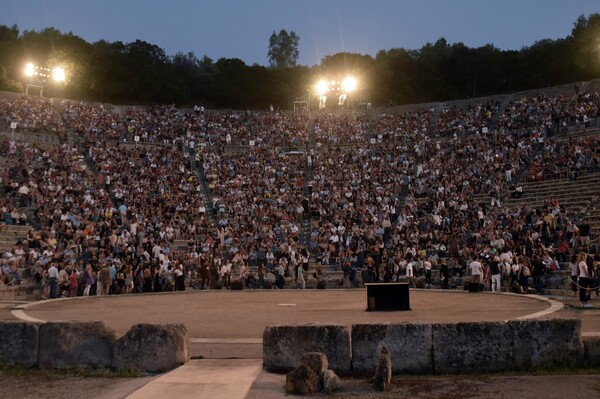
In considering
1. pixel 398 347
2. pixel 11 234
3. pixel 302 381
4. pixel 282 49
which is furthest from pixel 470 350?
pixel 282 49

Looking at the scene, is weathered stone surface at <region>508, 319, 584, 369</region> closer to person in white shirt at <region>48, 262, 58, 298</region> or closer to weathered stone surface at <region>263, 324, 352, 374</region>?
weathered stone surface at <region>263, 324, 352, 374</region>

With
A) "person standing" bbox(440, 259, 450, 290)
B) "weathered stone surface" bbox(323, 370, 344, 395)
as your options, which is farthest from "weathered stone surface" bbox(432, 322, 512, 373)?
"person standing" bbox(440, 259, 450, 290)

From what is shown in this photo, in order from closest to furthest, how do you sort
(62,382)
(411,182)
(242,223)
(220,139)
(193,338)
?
(62,382)
(193,338)
(242,223)
(411,182)
(220,139)

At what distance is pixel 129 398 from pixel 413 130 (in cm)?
4438

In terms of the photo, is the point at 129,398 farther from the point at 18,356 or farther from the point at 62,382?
the point at 18,356

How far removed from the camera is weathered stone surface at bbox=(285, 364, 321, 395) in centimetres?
622

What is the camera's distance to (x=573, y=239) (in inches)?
891

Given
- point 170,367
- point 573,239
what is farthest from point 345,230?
point 170,367

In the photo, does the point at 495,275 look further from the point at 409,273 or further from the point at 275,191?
the point at 275,191

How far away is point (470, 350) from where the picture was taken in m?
7.20

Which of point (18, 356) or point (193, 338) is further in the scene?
point (193, 338)

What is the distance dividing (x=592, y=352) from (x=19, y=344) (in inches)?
316

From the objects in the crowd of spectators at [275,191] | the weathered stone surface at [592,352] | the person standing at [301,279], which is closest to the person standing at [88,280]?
the crowd of spectators at [275,191]

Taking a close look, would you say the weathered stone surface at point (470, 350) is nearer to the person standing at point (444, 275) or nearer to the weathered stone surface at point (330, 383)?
the weathered stone surface at point (330, 383)
